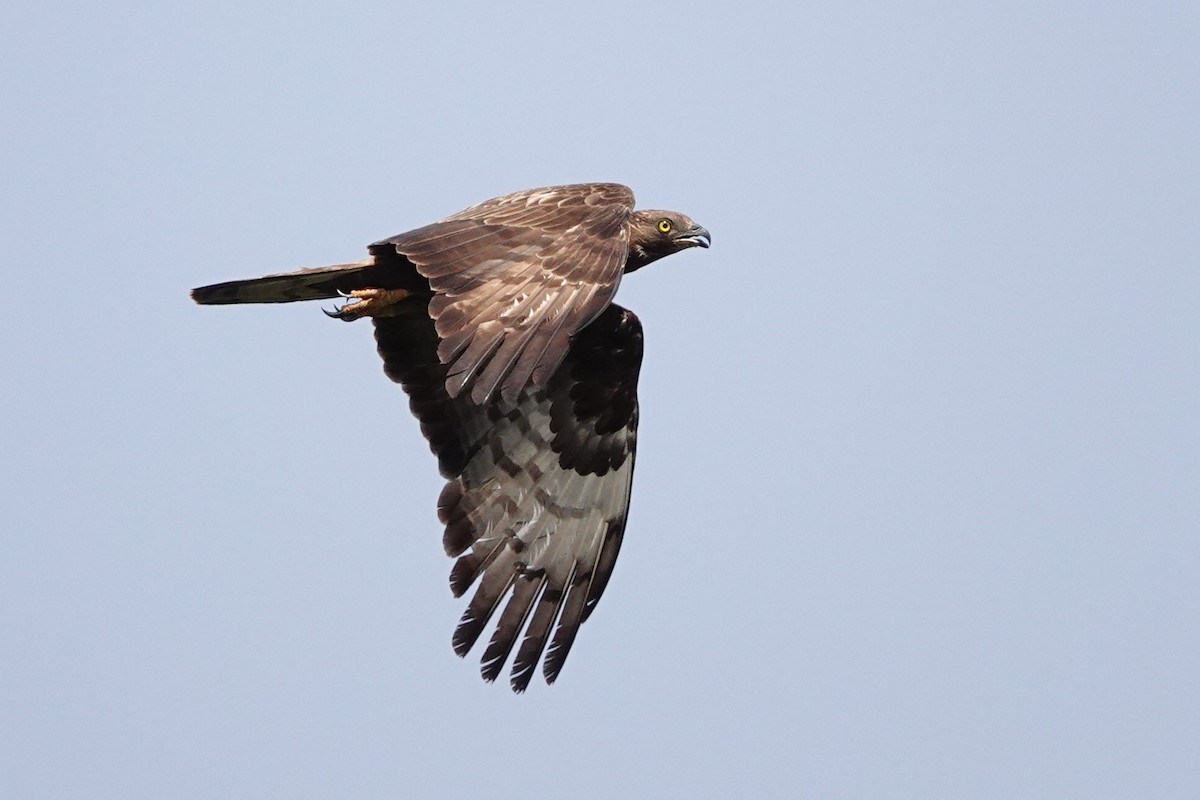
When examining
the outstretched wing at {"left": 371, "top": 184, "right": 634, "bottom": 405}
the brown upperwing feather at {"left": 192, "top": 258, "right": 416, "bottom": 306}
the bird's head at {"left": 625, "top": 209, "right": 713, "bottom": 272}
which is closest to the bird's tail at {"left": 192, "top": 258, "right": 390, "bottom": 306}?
the brown upperwing feather at {"left": 192, "top": 258, "right": 416, "bottom": 306}

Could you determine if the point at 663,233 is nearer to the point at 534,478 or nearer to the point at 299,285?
the point at 534,478

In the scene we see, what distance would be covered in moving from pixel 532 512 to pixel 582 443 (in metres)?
0.66

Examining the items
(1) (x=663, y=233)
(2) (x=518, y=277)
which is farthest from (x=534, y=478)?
(2) (x=518, y=277)

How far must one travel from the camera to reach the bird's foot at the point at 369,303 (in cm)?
1147

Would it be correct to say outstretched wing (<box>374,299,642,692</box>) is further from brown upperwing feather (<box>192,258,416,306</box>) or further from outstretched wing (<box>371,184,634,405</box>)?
outstretched wing (<box>371,184,634,405</box>)

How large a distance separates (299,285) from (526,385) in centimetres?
170

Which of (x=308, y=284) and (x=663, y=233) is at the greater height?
(x=663, y=233)

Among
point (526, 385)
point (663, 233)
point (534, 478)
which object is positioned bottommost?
point (526, 385)

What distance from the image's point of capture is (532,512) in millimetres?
12625

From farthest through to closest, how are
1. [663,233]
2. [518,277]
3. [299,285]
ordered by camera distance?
[663,233] < [299,285] < [518,277]

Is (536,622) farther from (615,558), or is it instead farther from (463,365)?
(463,365)

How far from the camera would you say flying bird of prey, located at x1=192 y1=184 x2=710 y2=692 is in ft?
32.7

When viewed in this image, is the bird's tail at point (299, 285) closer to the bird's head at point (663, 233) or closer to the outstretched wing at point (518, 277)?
the outstretched wing at point (518, 277)

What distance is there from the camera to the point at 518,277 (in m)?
9.90
